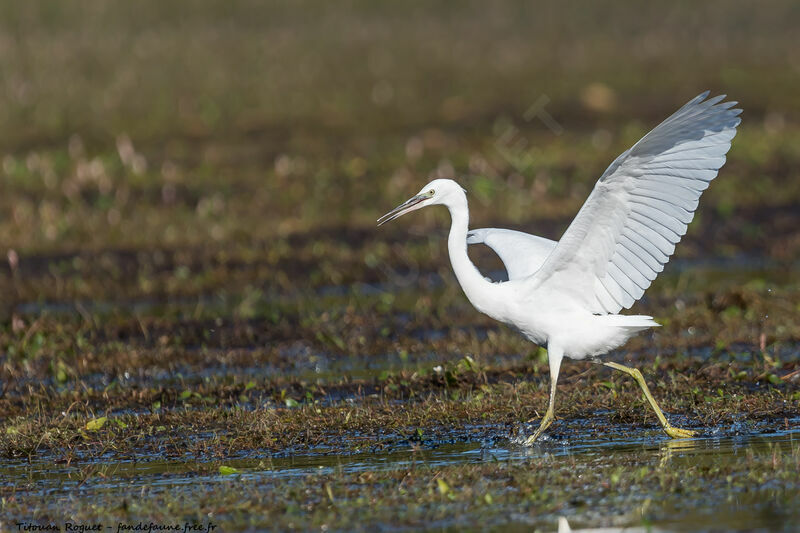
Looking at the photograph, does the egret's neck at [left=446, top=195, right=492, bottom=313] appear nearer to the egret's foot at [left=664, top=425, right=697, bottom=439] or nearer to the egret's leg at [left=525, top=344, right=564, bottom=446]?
the egret's leg at [left=525, top=344, right=564, bottom=446]

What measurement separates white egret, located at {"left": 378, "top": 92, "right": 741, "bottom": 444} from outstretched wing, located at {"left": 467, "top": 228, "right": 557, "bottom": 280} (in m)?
0.19

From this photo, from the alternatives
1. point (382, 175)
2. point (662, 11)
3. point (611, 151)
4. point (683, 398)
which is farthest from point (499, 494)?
point (662, 11)

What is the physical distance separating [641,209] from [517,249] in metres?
1.39

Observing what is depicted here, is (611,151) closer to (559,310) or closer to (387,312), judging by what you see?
(387,312)

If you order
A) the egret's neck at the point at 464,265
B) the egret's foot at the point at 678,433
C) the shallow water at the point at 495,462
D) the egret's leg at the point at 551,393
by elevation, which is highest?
the egret's neck at the point at 464,265

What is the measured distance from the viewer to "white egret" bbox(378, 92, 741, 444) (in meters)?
7.22

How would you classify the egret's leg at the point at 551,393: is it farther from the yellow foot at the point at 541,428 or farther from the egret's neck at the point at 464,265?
the egret's neck at the point at 464,265

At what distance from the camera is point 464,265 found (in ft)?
25.4

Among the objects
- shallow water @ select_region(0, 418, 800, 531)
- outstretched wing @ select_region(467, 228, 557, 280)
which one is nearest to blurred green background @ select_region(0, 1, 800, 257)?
outstretched wing @ select_region(467, 228, 557, 280)

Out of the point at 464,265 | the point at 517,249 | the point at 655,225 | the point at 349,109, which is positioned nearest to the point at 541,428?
the point at 464,265

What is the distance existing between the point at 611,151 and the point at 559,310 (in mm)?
13278

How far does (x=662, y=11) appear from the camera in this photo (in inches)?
1382

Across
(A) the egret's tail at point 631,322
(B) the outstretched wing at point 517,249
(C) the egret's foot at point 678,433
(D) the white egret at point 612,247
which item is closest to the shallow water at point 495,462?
(C) the egret's foot at point 678,433

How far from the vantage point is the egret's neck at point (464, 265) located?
25.2 feet
